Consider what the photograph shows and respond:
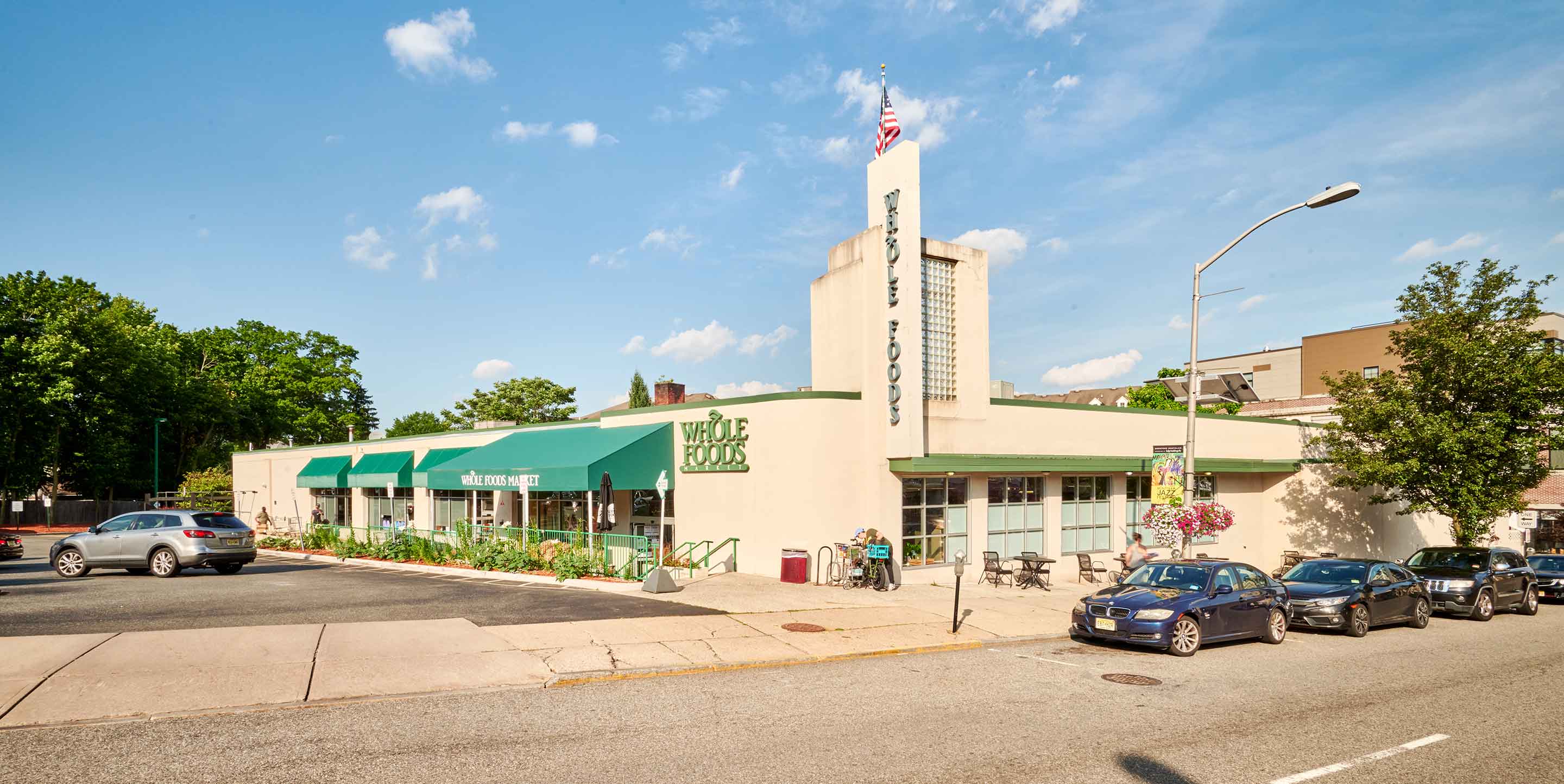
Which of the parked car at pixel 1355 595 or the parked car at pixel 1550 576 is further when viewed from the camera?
the parked car at pixel 1550 576

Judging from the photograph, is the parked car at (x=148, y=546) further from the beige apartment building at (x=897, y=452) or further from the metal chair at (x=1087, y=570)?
the metal chair at (x=1087, y=570)

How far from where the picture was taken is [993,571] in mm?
20875

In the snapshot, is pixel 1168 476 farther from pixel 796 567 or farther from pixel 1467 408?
pixel 1467 408

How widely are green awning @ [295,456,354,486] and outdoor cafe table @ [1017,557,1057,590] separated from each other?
93.4ft

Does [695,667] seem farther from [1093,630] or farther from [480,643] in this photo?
[1093,630]

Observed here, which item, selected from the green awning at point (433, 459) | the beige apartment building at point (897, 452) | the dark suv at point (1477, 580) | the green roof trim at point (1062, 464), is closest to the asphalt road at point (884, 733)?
the dark suv at point (1477, 580)

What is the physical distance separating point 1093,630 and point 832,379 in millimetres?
9425

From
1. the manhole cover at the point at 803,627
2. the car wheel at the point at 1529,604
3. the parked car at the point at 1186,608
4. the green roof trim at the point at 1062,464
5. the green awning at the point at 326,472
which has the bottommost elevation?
the car wheel at the point at 1529,604

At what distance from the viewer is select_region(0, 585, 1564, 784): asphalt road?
721 centimetres

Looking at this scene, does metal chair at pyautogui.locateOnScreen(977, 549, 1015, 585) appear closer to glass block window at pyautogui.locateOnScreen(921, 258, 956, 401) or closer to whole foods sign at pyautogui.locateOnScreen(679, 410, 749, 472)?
glass block window at pyautogui.locateOnScreen(921, 258, 956, 401)

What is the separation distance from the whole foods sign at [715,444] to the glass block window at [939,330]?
4.67 meters

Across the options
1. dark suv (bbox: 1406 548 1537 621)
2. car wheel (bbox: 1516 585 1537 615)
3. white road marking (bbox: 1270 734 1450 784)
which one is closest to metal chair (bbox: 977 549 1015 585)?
dark suv (bbox: 1406 548 1537 621)

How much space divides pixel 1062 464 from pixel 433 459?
73.6ft

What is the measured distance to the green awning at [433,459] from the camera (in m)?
31.3
